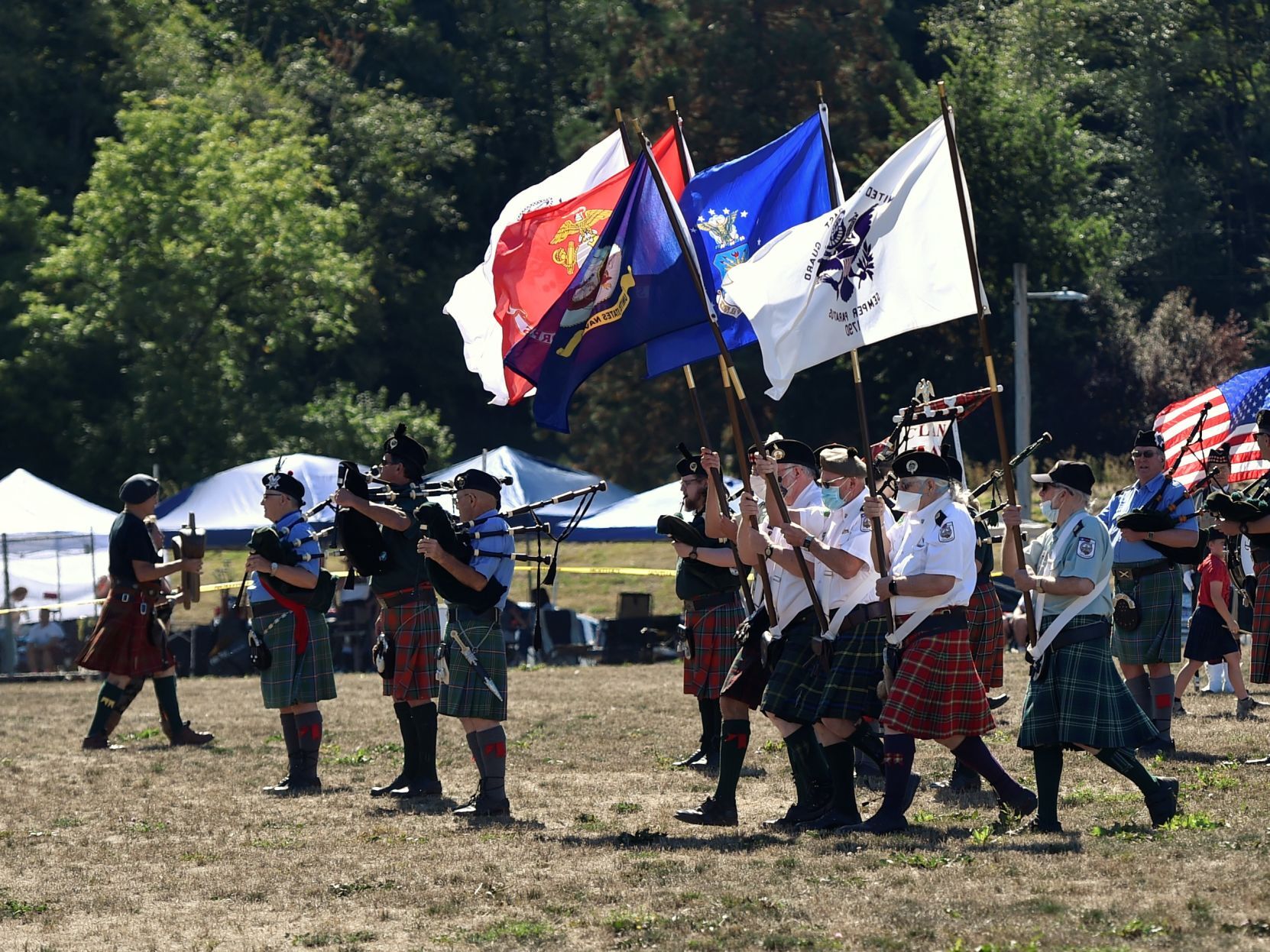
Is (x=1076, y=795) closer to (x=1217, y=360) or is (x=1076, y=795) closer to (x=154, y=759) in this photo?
(x=154, y=759)

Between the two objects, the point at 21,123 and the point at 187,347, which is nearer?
the point at 187,347

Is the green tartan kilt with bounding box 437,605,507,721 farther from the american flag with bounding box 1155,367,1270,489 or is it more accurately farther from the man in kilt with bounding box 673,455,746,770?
the american flag with bounding box 1155,367,1270,489

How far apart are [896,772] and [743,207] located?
2.79m

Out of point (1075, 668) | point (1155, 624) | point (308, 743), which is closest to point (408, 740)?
point (308, 743)

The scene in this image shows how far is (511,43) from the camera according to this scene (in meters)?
51.6

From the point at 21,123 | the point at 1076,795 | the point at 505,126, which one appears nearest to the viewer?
the point at 1076,795

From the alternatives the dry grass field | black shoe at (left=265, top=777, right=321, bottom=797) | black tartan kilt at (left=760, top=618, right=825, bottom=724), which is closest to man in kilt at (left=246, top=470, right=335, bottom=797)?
black shoe at (left=265, top=777, right=321, bottom=797)

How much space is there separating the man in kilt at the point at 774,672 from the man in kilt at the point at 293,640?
266cm

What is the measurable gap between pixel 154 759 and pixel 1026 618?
5969 mm

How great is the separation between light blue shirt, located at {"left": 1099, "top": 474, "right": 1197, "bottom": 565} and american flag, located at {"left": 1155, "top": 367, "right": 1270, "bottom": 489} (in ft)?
4.05

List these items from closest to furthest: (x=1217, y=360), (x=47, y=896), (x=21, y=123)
Answer: (x=47, y=896) → (x=1217, y=360) → (x=21, y=123)

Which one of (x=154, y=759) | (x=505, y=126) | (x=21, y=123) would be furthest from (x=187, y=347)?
(x=154, y=759)

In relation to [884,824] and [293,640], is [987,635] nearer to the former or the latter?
[884,824]

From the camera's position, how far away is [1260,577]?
9.59 meters
